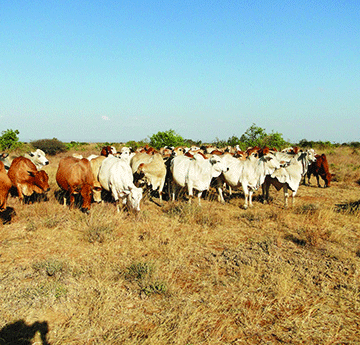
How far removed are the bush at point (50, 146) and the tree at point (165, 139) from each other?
52.8 feet

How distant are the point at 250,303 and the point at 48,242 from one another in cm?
524

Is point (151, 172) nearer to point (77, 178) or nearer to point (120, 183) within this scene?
point (120, 183)

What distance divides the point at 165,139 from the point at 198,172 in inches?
552

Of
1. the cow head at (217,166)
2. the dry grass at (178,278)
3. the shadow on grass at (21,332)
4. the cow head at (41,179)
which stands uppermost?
the cow head at (217,166)

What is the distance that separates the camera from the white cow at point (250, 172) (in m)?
11.2

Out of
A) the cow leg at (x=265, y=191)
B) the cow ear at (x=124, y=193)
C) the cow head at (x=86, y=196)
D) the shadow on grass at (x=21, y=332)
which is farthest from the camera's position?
the cow leg at (x=265, y=191)

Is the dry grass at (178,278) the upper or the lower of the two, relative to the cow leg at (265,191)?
lower

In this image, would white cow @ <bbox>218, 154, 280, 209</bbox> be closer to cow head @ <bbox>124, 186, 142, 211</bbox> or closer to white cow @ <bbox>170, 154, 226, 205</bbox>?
white cow @ <bbox>170, 154, 226, 205</bbox>

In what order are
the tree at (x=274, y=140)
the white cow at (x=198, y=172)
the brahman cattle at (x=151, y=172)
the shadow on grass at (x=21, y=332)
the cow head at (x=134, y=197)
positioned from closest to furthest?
the shadow on grass at (x=21, y=332) < the cow head at (x=134, y=197) < the white cow at (x=198, y=172) < the brahman cattle at (x=151, y=172) < the tree at (x=274, y=140)

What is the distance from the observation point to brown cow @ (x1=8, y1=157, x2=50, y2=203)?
9.62m

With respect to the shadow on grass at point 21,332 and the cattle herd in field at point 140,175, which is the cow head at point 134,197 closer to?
the cattle herd in field at point 140,175

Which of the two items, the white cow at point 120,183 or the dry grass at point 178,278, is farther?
the white cow at point 120,183

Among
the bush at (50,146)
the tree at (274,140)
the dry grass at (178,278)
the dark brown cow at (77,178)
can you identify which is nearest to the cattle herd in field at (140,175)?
the dark brown cow at (77,178)

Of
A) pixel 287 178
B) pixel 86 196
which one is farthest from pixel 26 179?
pixel 287 178
